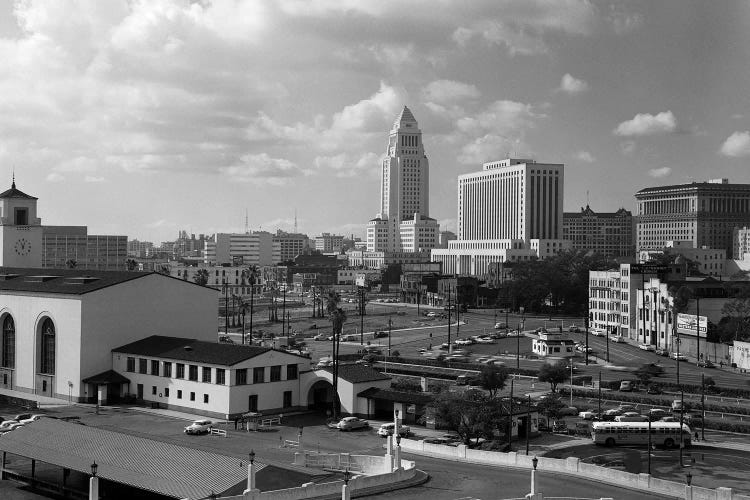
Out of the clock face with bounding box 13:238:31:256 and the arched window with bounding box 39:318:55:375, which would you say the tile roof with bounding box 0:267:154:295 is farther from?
the clock face with bounding box 13:238:31:256

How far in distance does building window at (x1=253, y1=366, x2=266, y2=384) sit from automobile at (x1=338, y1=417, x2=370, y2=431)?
30.0 ft

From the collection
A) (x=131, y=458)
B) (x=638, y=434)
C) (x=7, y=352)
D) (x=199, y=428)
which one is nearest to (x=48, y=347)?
(x=7, y=352)

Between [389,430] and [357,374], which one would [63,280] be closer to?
[357,374]

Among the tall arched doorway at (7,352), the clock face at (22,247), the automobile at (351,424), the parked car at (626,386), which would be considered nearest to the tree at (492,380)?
the automobile at (351,424)

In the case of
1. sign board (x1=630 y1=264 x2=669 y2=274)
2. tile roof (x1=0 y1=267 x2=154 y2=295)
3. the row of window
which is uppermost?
sign board (x1=630 y1=264 x2=669 y2=274)

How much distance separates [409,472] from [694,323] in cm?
7690

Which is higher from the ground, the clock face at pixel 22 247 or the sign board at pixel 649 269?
the clock face at pixel 22 247

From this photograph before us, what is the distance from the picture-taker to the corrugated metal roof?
4162 centimetres

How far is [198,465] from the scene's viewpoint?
43.4m

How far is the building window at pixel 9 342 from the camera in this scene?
301 ft

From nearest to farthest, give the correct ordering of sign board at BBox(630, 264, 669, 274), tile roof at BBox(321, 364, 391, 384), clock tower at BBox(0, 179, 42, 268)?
tile roof at BBox(321, 364, 391, 384) → clock tower at BBox(0, 179, 42, 268) → sign board at BBox(630, 264, 669, 274)

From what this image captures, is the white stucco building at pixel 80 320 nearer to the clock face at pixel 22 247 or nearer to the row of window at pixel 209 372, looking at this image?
the row of window at pixel 209 372

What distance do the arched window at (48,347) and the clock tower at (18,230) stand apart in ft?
94.6

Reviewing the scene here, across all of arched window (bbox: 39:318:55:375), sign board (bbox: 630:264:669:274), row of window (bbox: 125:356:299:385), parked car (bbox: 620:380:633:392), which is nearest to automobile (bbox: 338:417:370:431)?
row of window (bbox: 125:356:299:385)
